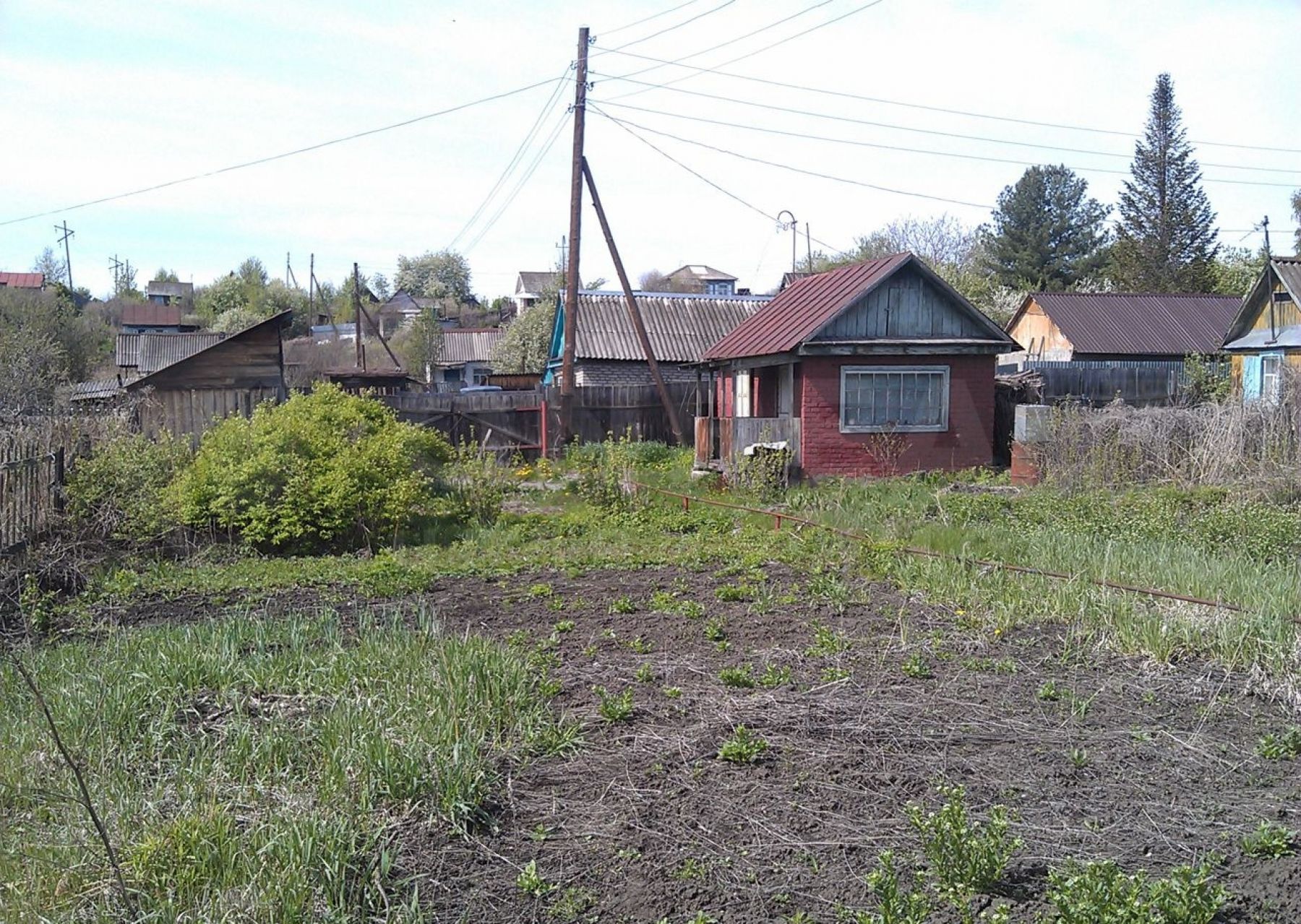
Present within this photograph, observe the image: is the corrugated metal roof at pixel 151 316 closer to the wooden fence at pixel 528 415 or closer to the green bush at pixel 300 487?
the wooden fence at pixel 528 415

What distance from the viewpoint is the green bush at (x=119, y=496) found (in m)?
12.3

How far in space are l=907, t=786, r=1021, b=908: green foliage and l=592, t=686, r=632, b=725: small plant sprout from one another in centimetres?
189

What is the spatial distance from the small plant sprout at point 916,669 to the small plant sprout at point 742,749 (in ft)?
5.26

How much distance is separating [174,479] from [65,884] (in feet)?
32.4

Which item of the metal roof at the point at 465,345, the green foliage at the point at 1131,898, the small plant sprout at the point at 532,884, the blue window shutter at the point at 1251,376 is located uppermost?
the metal roof at the point at 465,345

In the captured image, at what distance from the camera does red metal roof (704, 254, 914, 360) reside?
1923cm

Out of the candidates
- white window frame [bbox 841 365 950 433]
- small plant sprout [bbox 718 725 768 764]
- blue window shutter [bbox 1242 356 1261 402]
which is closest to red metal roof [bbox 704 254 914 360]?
white window frame [bbox 841 365 950 433]

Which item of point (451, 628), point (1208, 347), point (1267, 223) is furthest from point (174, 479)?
point (1267, 223)

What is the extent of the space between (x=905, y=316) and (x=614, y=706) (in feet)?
49.6

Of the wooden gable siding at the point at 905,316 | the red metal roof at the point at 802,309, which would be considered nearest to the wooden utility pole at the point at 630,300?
the red metal roof at the point at 802,309

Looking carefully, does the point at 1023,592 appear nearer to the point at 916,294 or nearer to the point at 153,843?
the point at 153,843

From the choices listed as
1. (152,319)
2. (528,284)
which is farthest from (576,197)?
(528,284)

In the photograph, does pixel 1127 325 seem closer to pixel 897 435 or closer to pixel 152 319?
pixel 897 435

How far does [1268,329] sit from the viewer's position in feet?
84.5
